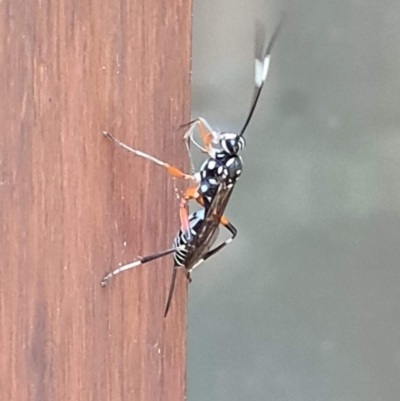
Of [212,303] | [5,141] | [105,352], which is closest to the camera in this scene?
[5,141]

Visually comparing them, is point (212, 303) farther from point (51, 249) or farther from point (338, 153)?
point (51, 249)

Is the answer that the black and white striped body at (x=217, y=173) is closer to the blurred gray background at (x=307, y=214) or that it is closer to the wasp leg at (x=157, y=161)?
the wasp leg at (x=157, y=161)

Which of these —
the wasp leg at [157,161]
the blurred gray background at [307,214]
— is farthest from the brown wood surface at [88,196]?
the blurred gray background at [307,214]

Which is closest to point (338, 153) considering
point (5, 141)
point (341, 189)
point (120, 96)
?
point (341, 189)

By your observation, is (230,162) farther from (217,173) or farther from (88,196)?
(88,196)

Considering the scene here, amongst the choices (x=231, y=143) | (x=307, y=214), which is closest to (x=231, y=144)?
(x=231, y=143)

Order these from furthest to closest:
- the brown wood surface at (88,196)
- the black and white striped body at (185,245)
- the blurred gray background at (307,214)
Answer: the blurred gray background at (307,214) < the black and white striped body at (185,245) < the brown wood surface at (88,196)
